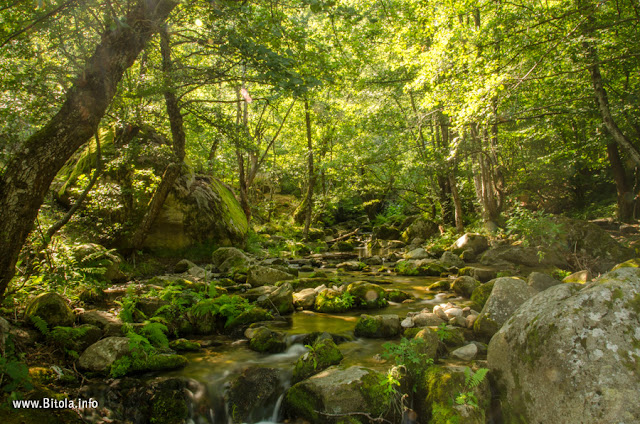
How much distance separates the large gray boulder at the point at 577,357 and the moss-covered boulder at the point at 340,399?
4.33 ft

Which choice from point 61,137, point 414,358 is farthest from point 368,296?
point 61,137

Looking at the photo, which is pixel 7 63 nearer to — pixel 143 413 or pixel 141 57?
pixel 141 57

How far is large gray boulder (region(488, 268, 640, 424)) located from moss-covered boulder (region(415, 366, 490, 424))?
276 millimetres

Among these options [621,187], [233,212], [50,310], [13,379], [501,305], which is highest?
[233,212]

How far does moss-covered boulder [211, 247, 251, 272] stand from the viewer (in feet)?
38.6

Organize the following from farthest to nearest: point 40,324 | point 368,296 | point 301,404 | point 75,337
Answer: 1. point 368,296
2. point 75,337
3. point 40,324
4. point 301,404

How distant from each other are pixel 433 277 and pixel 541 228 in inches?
137

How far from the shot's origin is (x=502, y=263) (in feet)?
38.5

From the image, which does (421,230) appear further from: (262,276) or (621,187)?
(262,276)

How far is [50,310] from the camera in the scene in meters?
4.76

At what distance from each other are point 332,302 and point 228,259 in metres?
5.61

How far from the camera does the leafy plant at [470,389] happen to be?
3.39m

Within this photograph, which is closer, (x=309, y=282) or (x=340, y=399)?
(x=340, y=399)

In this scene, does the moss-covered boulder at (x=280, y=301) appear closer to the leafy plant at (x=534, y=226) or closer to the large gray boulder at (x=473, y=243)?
the leafy plant at (x=534, y=226)
